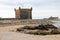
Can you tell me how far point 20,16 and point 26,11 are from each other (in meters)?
4.56

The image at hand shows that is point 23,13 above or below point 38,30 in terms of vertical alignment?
below

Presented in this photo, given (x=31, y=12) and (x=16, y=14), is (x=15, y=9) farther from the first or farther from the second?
(x=31, y=12)

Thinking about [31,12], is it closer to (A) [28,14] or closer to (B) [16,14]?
(A) [28,14]

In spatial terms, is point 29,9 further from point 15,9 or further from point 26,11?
point 15,9

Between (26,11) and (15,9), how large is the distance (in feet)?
20.1

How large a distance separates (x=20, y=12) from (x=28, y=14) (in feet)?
14.5

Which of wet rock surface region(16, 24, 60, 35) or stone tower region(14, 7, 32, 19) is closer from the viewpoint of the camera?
wet rock surface region(16, 24, 60, 35)

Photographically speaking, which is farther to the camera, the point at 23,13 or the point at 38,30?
the point at 23,13

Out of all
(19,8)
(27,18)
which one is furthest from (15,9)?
(27,18)

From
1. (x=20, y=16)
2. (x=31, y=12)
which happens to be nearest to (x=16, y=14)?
(x=20, y=16)

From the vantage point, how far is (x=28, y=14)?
286ft

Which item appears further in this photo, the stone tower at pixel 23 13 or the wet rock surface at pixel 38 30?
the stone tower at pixel 23 13

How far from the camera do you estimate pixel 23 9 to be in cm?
8625

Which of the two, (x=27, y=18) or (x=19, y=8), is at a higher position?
(x=19, y=8)
